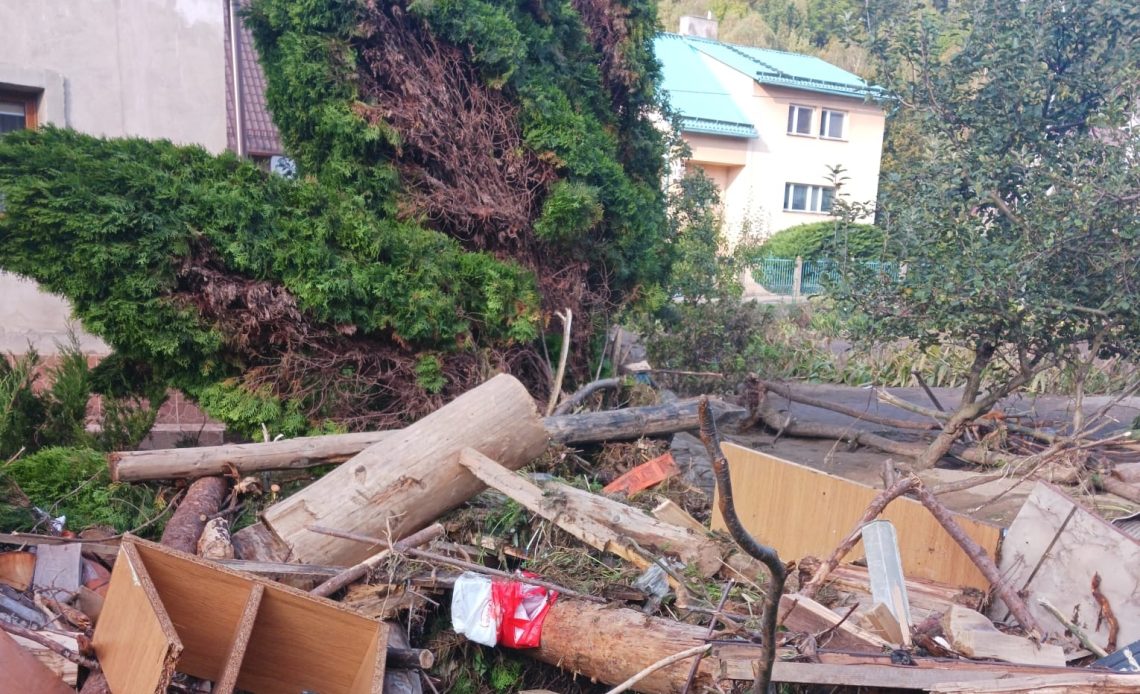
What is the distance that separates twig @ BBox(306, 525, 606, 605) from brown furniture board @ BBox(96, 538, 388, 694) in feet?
2.48

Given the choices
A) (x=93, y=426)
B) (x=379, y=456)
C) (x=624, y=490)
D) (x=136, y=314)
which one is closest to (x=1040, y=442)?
(x=624, y=490)

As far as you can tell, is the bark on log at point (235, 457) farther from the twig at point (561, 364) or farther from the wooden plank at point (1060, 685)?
the wooden plank at point (1060, 685)

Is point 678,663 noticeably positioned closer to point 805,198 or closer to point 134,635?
point 134,635

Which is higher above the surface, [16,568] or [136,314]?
[136,314]

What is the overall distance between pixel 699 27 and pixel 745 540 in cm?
3298

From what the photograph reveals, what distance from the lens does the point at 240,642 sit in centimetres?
321

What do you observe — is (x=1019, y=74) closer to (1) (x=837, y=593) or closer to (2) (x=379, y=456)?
(1) (x=837, y=593)

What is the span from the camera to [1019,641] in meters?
3.31

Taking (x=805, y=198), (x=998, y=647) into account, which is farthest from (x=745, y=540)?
(x=805, y=198)

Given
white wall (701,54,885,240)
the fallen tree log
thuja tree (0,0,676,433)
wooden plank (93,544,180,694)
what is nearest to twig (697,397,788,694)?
the fallen tree log

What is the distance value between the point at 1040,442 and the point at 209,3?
28.8ft

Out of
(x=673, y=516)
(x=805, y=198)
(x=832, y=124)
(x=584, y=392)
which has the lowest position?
(x=673, y=516)

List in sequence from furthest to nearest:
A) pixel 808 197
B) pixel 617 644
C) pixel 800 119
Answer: pixel 808 197
pixel 800 119
pixel 617 644

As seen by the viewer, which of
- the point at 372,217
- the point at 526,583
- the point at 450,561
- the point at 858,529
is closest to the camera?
the point at 858,529
